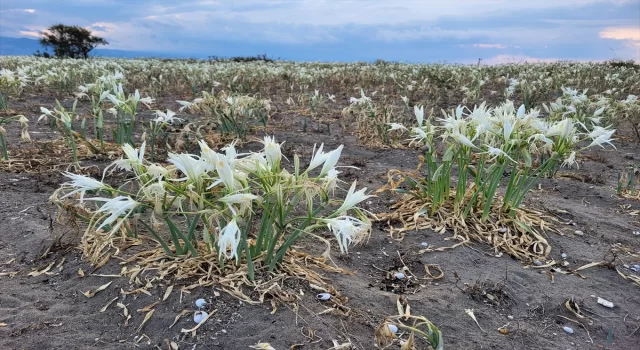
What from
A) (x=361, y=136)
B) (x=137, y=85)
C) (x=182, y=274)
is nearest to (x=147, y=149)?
(x=361, y=136)

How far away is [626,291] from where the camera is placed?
8.96 feet

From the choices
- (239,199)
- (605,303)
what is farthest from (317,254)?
(605,303)

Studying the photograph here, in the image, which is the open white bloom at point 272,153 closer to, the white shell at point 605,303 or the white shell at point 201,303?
the white shell at point 201,303

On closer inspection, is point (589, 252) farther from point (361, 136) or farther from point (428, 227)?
point (361, 136)

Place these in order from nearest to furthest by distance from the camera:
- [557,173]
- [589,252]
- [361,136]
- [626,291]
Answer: [626,291] → [589,252] → [557,173] → [361,136]

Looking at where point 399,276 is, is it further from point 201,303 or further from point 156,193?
point 156,193

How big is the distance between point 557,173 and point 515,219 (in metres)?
1.91

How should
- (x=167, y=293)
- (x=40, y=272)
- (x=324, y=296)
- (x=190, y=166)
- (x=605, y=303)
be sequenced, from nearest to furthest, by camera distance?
1. (x=190, y=166)
2. (x=167, y=293)
3. (x=324, y=296)
4. (x=40, y=272)
5. (x=605, y=303)

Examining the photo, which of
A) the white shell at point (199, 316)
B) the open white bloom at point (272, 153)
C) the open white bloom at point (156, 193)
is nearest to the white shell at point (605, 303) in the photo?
the open white bloom at point (272, 153)

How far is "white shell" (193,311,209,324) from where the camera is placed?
2.00 meters

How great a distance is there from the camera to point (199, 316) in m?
2.01

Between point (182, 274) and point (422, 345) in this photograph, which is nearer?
point (422, 345)

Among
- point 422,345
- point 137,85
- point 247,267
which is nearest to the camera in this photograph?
point 422,345

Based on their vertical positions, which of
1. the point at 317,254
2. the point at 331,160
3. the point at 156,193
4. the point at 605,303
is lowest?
the point at 605,303
